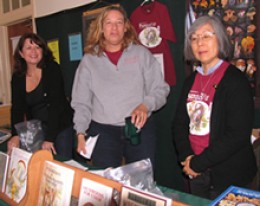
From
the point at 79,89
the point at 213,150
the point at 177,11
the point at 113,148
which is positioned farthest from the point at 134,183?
the point at 177,11

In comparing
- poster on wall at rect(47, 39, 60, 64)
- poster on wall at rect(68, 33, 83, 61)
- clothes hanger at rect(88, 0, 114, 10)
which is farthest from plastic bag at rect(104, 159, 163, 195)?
poster on wall at rect(47, 39, 60, 64)

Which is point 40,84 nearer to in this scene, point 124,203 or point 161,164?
point 161,164

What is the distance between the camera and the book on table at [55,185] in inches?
36.5

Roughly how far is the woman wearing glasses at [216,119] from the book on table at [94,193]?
55cm

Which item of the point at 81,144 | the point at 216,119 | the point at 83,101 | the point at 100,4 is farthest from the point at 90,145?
the point at 100,4

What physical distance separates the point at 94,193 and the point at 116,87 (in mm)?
802

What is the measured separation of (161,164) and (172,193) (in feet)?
3.97

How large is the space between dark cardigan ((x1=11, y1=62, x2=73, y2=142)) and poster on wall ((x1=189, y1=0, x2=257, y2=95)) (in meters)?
1.12

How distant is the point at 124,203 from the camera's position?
2.53ft

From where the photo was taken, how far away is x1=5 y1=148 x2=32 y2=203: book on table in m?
1.12

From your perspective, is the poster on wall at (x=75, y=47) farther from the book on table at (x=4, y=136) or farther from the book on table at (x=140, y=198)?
the book on table at (x=140, y=198)

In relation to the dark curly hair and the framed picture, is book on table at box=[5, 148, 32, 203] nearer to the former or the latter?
the dark curly hair

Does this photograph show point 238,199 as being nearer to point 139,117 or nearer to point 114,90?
point 139,117

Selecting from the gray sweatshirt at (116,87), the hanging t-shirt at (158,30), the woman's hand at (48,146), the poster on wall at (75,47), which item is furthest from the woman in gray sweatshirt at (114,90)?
the poster on wall at (75,47)
